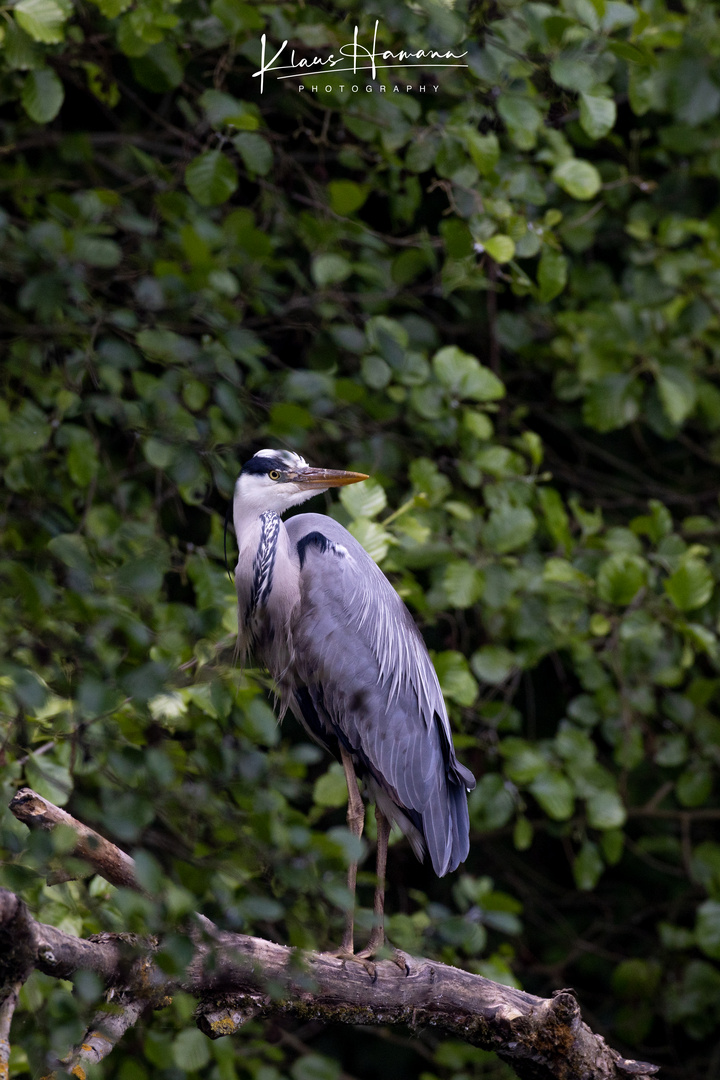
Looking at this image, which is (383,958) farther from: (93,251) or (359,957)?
(93,251)

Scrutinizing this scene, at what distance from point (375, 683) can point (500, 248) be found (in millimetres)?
980

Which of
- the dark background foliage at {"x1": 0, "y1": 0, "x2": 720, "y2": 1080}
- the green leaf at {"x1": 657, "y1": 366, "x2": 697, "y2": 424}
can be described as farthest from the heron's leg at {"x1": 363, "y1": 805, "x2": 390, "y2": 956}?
the green leaf at {"x1": 657, "y1": 366, "x2": 697, "y2": 424}

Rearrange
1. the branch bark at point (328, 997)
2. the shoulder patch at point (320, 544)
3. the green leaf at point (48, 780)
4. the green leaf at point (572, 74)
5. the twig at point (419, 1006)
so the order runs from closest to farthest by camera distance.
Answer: the branch bark at point (328, 997) → the twig at point (419, 1006) → the green leaf at point (48, 780) → the shoulder patch at point (320, 544) → the green leaf at point (572, 74)

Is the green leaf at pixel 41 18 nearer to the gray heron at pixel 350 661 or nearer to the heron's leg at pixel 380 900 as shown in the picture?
the gray heron at pixel 350 661

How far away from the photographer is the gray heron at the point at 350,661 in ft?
5.70

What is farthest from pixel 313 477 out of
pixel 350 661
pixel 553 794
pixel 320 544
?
pixel 553 794

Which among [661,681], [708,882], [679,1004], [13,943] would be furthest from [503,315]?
[13,943]

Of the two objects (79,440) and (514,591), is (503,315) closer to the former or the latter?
(514,591)

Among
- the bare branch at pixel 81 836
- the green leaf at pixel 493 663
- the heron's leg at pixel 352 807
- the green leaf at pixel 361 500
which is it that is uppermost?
the green leaf at pixel 361 500

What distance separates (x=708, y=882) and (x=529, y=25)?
2.38 meters

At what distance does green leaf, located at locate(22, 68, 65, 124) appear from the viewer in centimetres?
217

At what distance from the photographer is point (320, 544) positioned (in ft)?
6.08

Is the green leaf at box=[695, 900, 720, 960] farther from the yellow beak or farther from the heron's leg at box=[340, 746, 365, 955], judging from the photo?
the yellow beak

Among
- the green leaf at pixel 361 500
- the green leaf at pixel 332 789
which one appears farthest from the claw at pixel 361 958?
the green leaf at pixel 361 500
